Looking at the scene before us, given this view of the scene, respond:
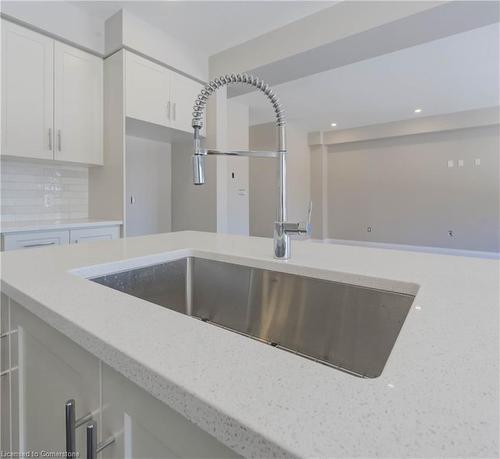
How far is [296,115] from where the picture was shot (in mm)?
6109

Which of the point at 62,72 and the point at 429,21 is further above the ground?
the point at 429,21

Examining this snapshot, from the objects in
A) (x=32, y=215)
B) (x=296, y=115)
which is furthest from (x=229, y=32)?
(x=296, y=115)

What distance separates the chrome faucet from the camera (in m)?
0.91

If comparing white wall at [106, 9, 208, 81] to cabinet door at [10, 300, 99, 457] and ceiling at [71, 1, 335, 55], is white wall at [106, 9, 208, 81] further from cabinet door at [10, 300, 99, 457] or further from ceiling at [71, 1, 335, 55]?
cabinet door at [10, 300, 99, 457]

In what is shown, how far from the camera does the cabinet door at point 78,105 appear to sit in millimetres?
2650

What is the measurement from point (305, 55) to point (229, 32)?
2.51 ft

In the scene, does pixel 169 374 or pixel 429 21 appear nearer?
pixel 169 374

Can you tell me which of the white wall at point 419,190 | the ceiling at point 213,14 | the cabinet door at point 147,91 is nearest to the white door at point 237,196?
the cabinet door at point 147,91

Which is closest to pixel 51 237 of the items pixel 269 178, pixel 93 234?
pixel 93 234

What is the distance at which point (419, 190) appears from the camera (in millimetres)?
6746

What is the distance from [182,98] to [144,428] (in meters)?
3.36

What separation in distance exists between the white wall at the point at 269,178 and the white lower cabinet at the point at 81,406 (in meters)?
5.70

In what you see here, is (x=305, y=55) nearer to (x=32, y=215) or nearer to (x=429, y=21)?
(x=429, y=21)

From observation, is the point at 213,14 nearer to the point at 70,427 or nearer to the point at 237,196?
the point at 237,196
